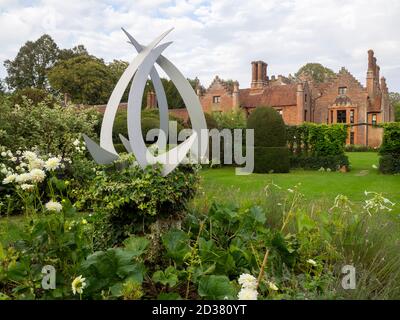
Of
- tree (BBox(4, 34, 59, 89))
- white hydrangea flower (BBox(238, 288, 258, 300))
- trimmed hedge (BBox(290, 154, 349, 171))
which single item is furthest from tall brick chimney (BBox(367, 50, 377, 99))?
white hydrangea flower (BBox(238, 288, 258, 300))

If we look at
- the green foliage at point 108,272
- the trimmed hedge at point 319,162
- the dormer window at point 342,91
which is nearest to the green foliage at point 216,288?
the green foliage at point 108,272

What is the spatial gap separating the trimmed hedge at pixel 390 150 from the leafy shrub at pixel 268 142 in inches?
152

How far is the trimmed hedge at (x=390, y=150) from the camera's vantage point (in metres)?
16.5

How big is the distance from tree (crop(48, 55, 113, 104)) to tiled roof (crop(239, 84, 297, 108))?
13255 millimetres

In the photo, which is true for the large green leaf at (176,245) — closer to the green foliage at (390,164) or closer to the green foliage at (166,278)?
the green foliage at (166,278)

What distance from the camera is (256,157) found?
57.4 ft

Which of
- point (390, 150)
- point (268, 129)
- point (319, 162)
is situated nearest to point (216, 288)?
point (268, 129)

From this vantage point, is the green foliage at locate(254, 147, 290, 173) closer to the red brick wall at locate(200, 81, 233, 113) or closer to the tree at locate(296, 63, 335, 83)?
the red brick wall at locate(200, 81, 233, 113)

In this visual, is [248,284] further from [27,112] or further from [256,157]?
[256,157]

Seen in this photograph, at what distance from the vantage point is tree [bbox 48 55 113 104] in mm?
37969

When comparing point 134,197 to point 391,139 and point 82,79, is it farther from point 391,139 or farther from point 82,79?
point 82,79

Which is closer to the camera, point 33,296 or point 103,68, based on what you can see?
point 33,296
